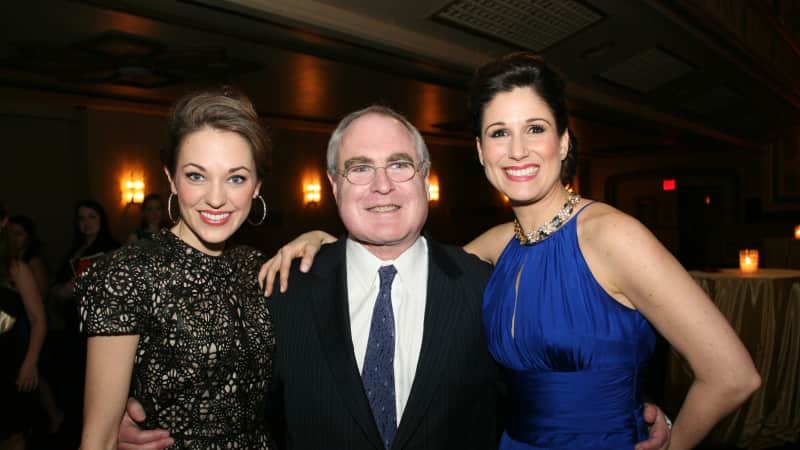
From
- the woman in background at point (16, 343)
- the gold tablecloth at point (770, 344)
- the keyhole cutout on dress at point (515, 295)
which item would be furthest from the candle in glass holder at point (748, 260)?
the woman in background at point (16, 343)

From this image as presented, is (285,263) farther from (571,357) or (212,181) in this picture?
(571,357)

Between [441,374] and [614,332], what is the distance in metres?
0.50

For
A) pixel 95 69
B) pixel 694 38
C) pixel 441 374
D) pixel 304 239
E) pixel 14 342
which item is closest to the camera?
pixel 441 374

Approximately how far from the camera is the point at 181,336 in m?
1.38

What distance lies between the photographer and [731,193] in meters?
13.8

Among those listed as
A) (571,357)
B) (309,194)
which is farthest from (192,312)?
(309,194)

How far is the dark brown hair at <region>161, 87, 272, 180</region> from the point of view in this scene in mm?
1467

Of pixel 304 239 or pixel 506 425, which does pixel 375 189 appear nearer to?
pixel 304 239

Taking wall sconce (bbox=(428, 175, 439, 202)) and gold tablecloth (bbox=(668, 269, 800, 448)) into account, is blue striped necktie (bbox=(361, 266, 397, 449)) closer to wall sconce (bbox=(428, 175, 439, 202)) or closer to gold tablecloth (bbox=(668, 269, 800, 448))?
gold tablecloth (bbox=(668, 269, 800, 448))

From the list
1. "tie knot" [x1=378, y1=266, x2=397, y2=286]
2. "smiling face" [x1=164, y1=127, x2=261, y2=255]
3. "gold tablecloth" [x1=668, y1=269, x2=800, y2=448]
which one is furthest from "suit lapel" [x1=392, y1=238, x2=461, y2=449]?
"gold tablecloth" [x1=668, y1=269, x2=800, y2=448]

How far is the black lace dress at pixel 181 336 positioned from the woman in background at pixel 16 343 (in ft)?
7.62

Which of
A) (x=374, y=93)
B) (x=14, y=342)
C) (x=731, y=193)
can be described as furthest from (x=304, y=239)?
(x=731, y=193)

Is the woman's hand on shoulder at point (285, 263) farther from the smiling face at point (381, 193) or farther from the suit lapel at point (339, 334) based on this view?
the smiling face at point (381, 193)

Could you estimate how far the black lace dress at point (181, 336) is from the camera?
4.35 ft
